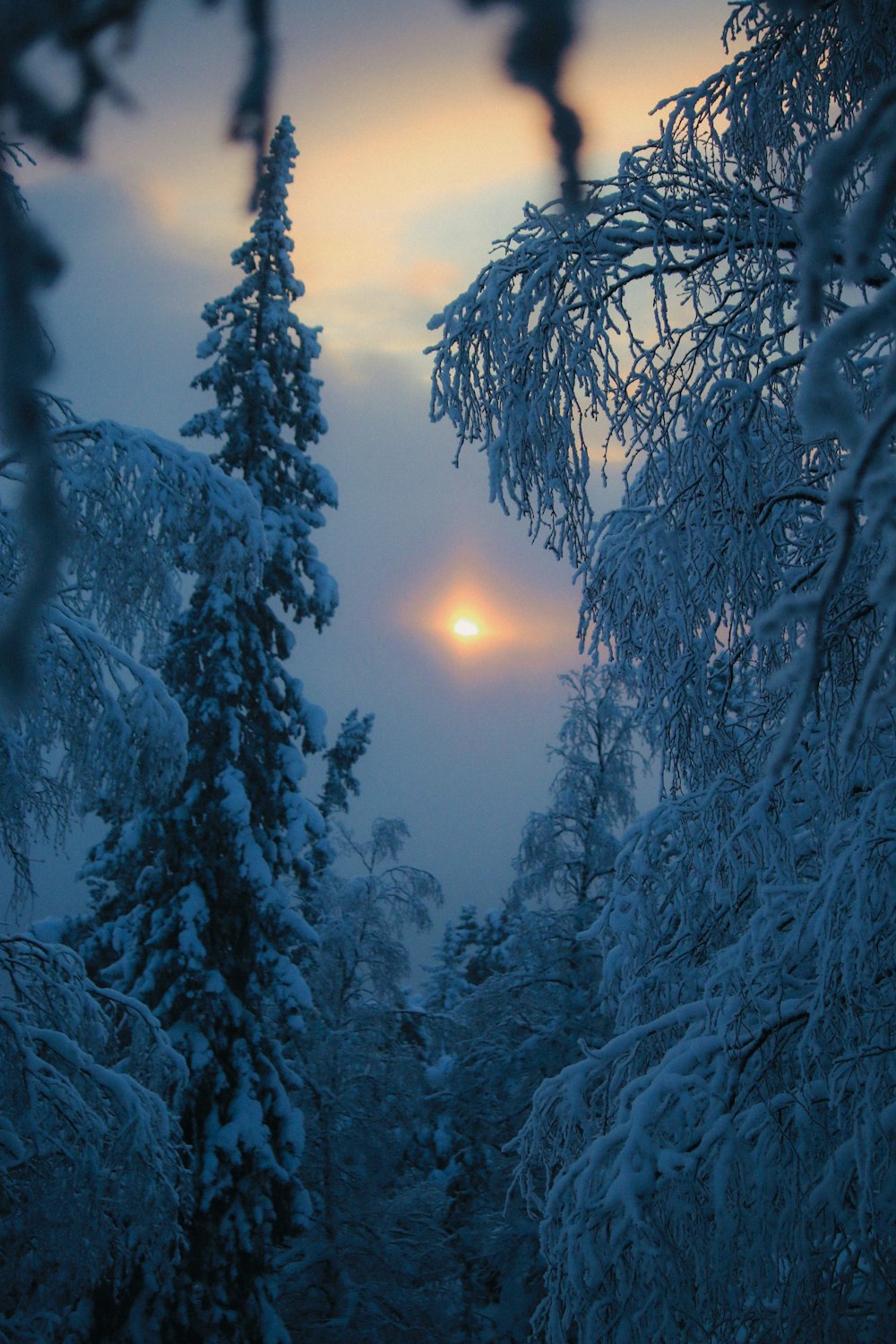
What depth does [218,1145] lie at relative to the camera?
1075cm

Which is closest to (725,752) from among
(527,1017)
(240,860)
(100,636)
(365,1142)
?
(100,636)

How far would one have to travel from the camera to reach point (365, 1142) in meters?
14.2

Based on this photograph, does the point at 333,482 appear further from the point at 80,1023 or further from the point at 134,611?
the point at 80,1023

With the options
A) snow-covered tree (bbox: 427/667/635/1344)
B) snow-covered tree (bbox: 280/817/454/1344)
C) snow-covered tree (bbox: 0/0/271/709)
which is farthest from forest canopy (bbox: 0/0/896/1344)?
snow-covered tree (bbox: 427/667/635/1344)

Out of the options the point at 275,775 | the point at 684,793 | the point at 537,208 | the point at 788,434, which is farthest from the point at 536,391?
the point at 275,775

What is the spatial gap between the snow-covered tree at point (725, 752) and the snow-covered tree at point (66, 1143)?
2964 mm

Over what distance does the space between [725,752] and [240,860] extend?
7.98 m

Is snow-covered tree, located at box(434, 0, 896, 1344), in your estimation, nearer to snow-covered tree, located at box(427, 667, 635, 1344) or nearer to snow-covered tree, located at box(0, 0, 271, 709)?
snow-covered tree, located at box(0, 0, 271, 709)

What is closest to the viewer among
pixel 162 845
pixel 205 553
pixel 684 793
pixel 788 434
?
pixel 788 434

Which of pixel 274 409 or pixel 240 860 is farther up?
pixel 274 409

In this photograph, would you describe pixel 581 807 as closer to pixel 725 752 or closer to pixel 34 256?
pixel 725 752

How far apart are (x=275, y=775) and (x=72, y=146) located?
472 inches

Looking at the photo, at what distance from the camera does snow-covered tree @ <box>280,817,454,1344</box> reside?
1309cm

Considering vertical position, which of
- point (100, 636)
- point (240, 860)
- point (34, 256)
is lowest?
point (34, 256)
